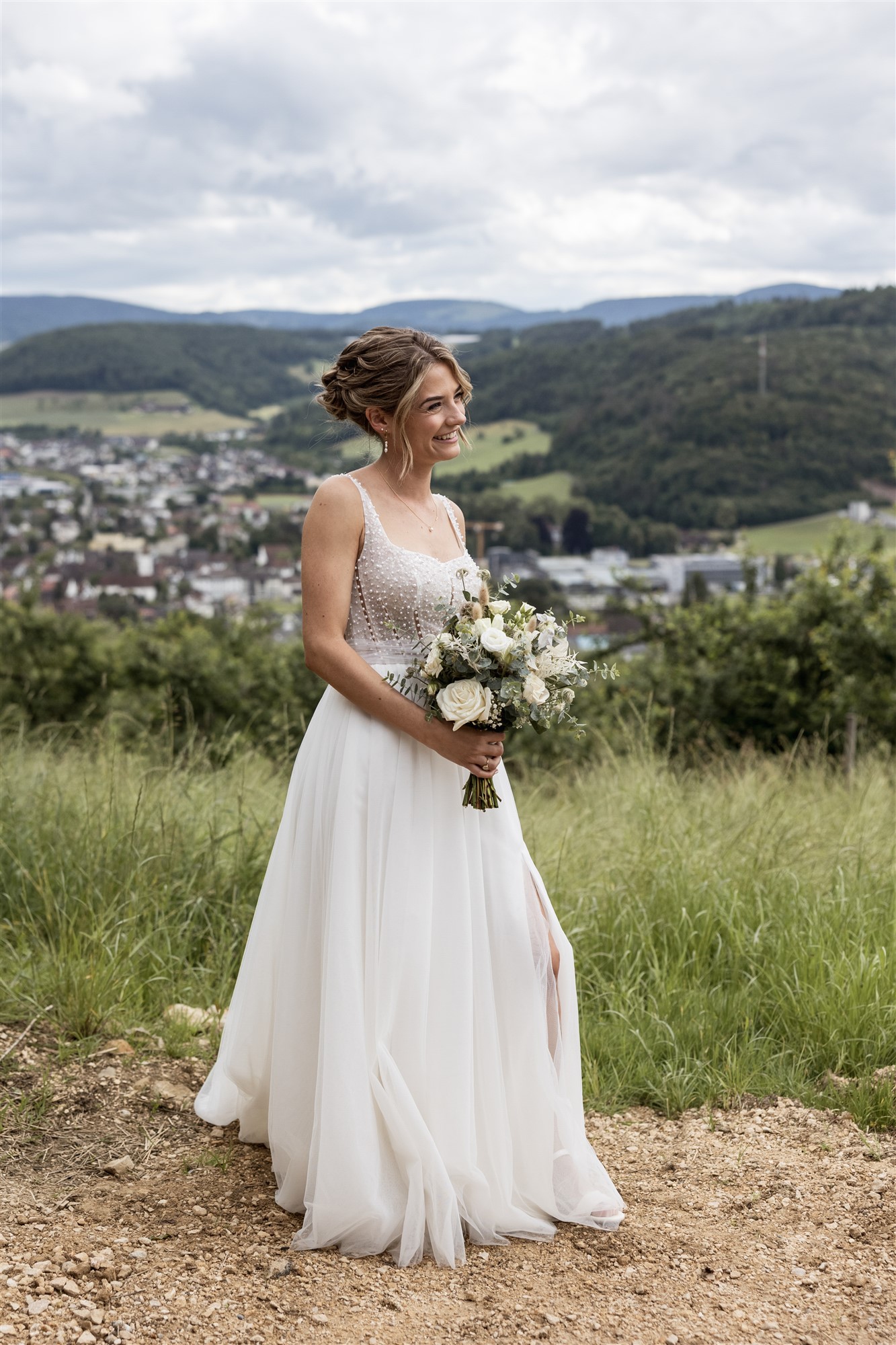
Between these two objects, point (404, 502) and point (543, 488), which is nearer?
point (404, 502)

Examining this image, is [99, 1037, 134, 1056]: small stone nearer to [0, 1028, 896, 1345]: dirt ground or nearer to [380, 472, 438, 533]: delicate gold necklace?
[0, 1028, 896, 1345]: dirt ground

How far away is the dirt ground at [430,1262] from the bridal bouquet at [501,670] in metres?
1.40

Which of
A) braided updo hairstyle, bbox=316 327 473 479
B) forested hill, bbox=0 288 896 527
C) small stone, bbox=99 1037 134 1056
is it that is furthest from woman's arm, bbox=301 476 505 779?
forested hill, bbox=0 288 896 527

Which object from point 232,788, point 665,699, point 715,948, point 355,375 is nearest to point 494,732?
point 355,375

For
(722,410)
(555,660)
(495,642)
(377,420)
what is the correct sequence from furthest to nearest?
1. (722,410)
2. (377,420)
3. (555,660)
4. (495,642)

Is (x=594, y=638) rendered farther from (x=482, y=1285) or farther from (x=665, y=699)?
(x=482, y=1285)

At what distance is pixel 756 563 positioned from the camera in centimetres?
1514

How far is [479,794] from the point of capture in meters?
2.96

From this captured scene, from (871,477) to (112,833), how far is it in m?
52.0

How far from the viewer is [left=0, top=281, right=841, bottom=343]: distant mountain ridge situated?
294 ft

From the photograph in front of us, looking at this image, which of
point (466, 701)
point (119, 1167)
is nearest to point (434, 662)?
point (466, 701)

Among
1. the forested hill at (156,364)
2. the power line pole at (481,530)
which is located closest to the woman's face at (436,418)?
the power line pole at (481,530)

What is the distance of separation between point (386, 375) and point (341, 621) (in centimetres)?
70

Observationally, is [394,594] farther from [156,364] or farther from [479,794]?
[156,364]
